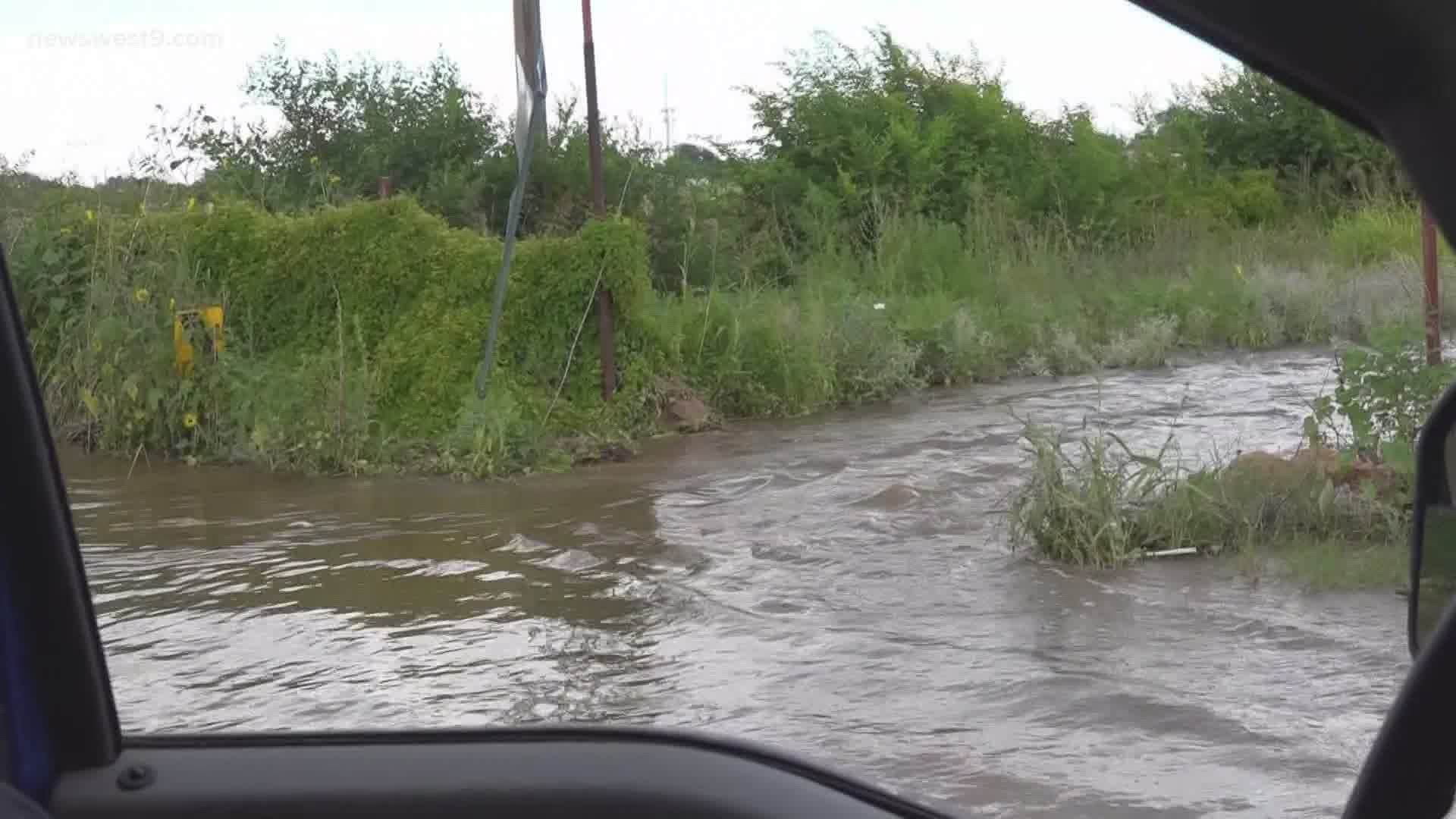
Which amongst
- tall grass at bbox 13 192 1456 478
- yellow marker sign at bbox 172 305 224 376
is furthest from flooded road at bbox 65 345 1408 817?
yellow marker sign at bbox 172 305 224 376

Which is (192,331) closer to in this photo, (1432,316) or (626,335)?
(626,335)

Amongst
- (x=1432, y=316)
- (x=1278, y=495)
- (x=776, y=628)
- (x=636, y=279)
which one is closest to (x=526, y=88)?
(x=636, y=279)

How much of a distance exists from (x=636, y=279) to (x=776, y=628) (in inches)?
166

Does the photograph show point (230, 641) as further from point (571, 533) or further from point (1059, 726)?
point (1059, 726)

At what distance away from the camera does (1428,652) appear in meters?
0.88

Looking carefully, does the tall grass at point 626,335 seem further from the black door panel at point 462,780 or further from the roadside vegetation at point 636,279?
the black door panel at point 462,780

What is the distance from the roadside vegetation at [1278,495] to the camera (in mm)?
5012

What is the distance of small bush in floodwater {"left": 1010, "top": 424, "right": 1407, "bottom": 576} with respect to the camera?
5277 mm

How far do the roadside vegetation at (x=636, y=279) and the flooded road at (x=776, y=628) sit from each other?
63 centimetres

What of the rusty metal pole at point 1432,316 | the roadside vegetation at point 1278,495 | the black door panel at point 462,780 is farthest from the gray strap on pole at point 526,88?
the black door panel at point 462,780

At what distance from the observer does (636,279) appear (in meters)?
8.83

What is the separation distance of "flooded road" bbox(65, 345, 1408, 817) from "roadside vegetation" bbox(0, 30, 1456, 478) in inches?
24.8

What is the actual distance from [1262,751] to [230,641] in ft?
10.0

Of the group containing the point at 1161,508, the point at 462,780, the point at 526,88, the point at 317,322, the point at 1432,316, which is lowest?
the point at 1161,508
